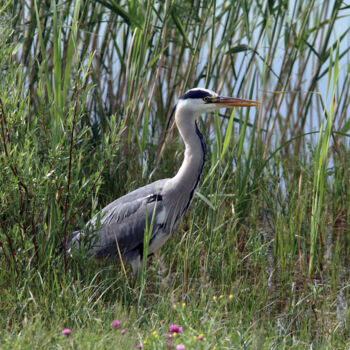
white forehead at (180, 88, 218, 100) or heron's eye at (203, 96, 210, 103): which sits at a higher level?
white forehead at (180, 88, 218, 100)

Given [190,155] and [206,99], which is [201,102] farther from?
[190,155]

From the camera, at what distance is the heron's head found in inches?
137

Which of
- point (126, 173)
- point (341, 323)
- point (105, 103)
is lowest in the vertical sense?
point (341, 323)

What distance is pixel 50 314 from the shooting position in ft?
8.52

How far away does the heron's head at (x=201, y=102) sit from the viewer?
11.4ft

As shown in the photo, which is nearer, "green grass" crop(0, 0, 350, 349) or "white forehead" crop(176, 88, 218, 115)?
"green grass" crop(0, 0, 350, 349)

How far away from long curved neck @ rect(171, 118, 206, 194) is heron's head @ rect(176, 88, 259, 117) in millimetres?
61

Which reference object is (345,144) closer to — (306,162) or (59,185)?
(306,162)

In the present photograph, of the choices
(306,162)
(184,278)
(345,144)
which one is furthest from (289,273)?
(345,144)

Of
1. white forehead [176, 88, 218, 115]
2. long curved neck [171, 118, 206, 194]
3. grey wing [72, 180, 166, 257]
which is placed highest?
white forehead [176, 88, 218, 115]

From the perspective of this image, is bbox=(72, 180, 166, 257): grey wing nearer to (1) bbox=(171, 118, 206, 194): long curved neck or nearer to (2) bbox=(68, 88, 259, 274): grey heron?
(2) bbox=(68, 88, 259, 274): grey heron

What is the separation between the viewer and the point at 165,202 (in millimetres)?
3484

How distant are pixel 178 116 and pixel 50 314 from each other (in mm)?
1381

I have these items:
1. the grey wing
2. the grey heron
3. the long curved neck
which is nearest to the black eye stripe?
the grey heron
